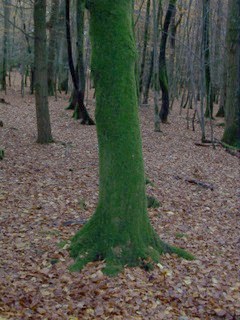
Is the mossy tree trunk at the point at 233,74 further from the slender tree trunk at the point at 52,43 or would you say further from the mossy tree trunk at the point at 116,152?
the mossy tree trunk at the point at 116,152

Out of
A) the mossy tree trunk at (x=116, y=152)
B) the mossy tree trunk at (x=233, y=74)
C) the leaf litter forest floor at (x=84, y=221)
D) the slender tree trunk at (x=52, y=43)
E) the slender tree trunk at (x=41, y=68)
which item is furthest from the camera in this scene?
the slender tree trunk at (x=52, y=43)

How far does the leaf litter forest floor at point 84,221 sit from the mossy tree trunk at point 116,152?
0.28 metres

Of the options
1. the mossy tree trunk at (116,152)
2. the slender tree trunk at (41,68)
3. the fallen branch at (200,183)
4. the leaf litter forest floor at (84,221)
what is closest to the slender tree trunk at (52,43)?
the slender tree trunk at (41,68)

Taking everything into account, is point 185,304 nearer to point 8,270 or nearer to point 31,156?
point 8,270

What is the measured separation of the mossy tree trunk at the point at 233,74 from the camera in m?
16.0

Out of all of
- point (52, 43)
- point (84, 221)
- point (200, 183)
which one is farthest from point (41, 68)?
point (52, 43)

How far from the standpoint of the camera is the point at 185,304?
5.37m

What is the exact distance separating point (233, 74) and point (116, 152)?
11688 mm

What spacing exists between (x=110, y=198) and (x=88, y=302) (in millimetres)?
1481

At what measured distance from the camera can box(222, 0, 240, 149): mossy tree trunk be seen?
52.6 ft

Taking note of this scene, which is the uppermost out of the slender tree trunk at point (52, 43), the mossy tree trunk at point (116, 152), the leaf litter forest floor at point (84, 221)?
the slender tree trunk at point (52, 43)

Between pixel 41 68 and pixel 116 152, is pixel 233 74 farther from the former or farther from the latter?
pixel 116 152

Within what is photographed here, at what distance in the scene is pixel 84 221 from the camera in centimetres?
766

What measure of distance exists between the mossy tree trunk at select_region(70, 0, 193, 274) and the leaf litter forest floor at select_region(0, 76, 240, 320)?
28cm
